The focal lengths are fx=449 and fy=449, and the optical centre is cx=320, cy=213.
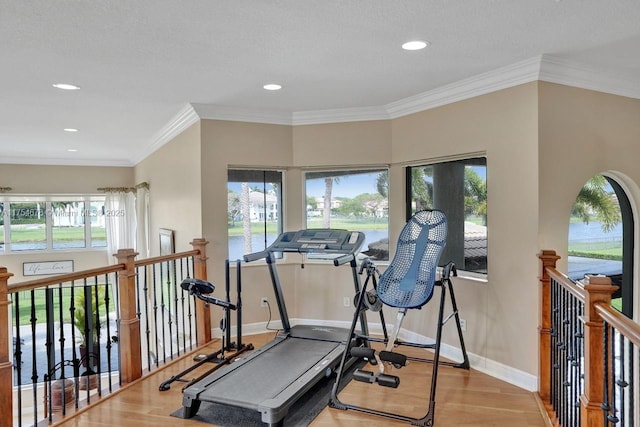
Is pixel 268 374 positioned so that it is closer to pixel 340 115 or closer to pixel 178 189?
pixel 340 115

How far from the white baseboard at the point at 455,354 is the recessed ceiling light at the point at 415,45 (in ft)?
8.50

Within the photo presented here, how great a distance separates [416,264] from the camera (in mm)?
3418

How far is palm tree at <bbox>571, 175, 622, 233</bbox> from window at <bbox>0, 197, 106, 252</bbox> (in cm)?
834

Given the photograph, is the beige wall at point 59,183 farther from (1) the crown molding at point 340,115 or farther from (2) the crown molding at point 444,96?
(1) the crown molding at point 340,115

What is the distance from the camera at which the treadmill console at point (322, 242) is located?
4.02 m

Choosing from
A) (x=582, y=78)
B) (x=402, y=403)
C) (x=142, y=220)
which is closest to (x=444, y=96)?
(x=582, y=78)

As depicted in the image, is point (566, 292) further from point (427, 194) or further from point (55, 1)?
point (55, 1)

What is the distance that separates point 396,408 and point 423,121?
8.78 feet

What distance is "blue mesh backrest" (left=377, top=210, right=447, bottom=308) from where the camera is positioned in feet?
10.8

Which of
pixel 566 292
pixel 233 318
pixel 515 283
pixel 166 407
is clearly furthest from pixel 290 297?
pixel 566 292

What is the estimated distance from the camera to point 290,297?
521 cm

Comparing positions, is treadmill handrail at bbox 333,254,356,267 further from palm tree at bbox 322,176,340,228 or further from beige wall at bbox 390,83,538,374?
palm tree at bbox 322,176,340,228

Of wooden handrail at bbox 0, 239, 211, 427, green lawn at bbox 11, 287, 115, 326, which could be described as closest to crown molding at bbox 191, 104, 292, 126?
wooden handrail at bbox 0, 239, 211, 427

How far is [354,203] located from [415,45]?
92.7 inches
